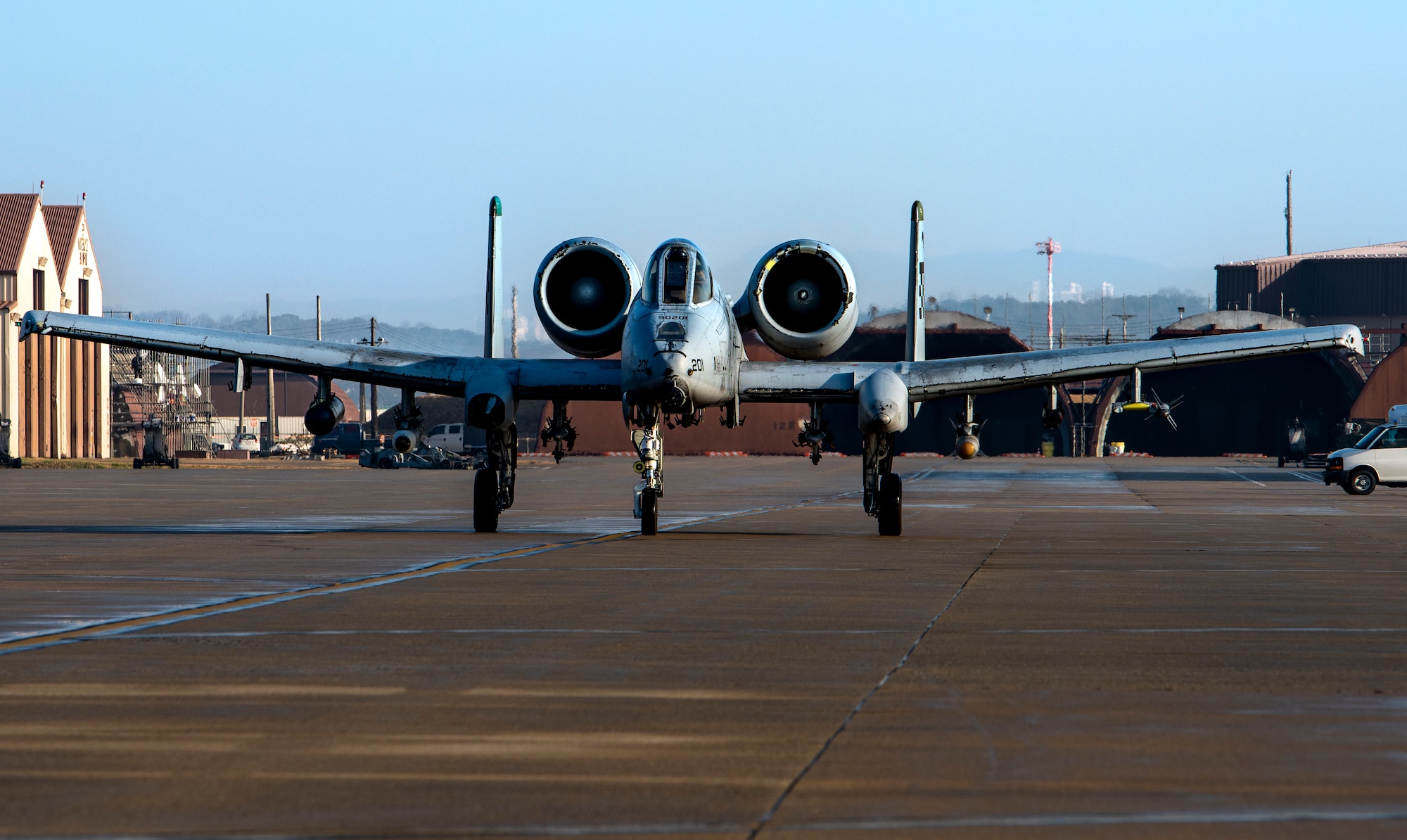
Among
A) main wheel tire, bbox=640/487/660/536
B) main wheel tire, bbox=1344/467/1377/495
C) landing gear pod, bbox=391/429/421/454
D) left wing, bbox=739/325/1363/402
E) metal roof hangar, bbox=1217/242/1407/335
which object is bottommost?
main wheel tire, bbox=1344/467/1377/495

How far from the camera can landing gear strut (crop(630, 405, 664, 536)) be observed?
2175 centimetres

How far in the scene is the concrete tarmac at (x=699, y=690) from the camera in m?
6.05

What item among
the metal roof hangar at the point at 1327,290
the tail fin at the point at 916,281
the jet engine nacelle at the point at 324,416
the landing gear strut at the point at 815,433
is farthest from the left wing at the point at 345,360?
the metal roof hangar at the point at 1327,290

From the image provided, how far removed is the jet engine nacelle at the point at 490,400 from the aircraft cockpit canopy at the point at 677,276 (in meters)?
3.08

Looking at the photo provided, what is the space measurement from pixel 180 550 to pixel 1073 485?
36531mm

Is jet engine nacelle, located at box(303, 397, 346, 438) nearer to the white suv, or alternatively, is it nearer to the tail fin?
the tail fin

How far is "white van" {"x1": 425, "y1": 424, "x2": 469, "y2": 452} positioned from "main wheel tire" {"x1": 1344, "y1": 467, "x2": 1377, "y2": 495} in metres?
47.0

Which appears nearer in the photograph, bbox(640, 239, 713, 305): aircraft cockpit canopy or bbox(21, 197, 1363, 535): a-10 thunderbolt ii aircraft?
bbox(640, 239, 713, 305): aircraft cockpit canopy

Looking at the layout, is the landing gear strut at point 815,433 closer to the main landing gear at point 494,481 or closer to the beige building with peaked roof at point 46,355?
the main landing gear at point 494,481

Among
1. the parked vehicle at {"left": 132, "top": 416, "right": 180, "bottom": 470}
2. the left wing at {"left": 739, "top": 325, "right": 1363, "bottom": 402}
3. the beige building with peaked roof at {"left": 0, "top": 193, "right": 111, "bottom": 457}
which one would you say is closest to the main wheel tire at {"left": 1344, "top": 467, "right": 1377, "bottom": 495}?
the left wing at {"left": 739, "top": 325, "right": 1363, "bottom": 402}

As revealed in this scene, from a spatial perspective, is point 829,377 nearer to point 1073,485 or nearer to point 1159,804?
point 1159,804

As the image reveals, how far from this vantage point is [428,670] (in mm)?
9641

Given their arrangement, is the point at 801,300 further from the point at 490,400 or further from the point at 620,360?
the point at 490,400

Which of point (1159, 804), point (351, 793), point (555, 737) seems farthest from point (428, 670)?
point (1159, 804)
